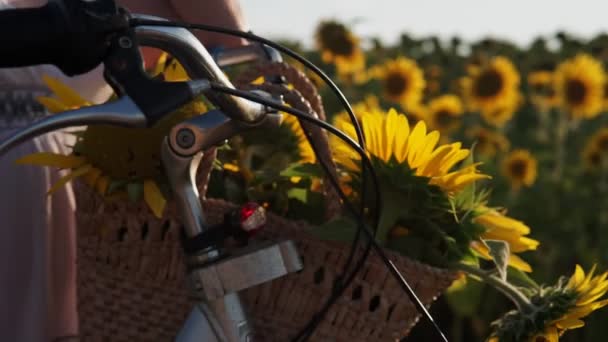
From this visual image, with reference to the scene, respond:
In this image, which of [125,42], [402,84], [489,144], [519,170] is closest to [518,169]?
[519,170]

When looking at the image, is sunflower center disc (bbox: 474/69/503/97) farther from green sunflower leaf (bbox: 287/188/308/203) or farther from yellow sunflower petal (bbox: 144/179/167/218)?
yellow sunflower petal (bbox: 144/179/167/218)

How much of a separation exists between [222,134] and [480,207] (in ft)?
1.06

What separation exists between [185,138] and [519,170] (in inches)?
151

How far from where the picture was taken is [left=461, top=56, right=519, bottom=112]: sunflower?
527 centimetres

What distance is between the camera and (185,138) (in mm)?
1126

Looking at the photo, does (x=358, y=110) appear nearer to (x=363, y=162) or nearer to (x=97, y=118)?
(x=363, y=162)

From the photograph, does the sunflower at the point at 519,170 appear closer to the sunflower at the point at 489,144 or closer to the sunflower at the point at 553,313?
the sunflower at the point at 489,144

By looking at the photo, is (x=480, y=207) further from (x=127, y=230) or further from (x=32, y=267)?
(x=32, y=267)

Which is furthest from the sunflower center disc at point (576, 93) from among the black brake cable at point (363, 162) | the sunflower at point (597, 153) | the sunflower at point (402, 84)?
the black brake cable at point (363, 162)

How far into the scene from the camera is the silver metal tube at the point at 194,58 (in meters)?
1.07

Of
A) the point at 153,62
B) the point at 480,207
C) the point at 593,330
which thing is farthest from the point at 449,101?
the point at 480,207

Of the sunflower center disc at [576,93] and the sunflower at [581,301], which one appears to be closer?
the sunflower at [581,301]

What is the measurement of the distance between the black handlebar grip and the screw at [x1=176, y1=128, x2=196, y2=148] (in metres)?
0.13

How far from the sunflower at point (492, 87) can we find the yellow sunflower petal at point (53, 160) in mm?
4092
